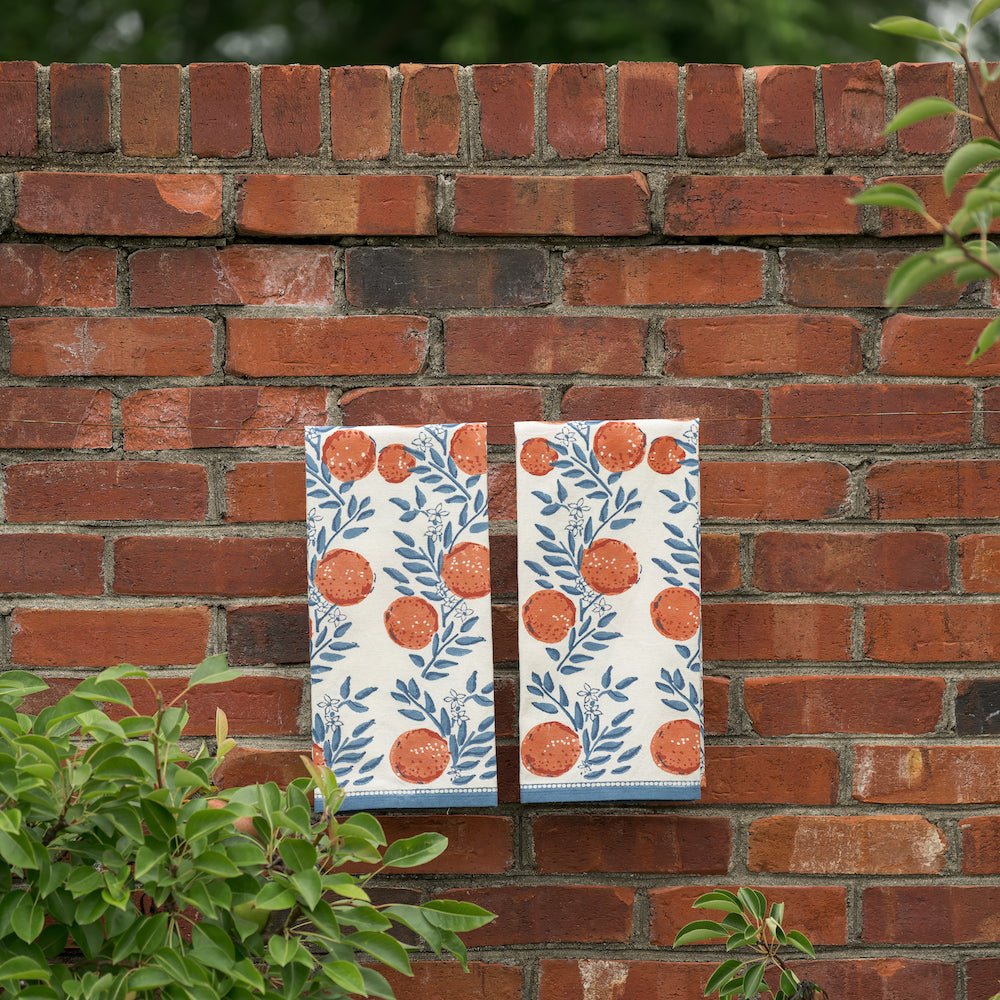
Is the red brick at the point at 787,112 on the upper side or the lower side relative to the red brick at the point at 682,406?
upper

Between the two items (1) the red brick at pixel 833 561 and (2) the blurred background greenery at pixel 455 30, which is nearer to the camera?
(1) the red brick at pixel 833 561

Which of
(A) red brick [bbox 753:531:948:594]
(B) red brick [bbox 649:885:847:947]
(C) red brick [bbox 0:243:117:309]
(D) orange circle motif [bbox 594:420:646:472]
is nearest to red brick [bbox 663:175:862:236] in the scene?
(D) orange circle motif [bbox 594:420:646:472]

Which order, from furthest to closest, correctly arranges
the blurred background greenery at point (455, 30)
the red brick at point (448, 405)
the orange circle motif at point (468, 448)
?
the blurred background greenery at point (455, 30)
the red brick at point (448, 405)
the orange circle motif at point (468, 448)

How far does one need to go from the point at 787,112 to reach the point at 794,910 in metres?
1.03

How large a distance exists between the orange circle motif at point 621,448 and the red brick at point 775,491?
0.14 metres

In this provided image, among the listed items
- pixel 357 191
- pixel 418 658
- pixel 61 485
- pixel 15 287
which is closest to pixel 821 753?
pixel 418 658

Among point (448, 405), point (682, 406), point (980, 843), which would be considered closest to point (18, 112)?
point (448, 405)

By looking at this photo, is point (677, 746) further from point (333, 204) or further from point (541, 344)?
point (333, 204)

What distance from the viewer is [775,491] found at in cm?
148

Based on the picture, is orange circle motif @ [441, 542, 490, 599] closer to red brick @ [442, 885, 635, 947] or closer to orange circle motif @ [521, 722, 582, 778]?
orange circle motif @ [521, 722, 582, 778]

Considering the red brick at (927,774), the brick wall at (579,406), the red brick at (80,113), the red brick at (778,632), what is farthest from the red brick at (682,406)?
the red brick at (80,113)

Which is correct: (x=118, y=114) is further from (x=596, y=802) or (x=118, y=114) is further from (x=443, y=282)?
(x=596, y=802)

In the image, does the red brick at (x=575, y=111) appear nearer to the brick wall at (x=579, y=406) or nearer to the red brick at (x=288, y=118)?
the brick wall at (x=579, y=406)

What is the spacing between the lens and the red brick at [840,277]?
58.4 inches
